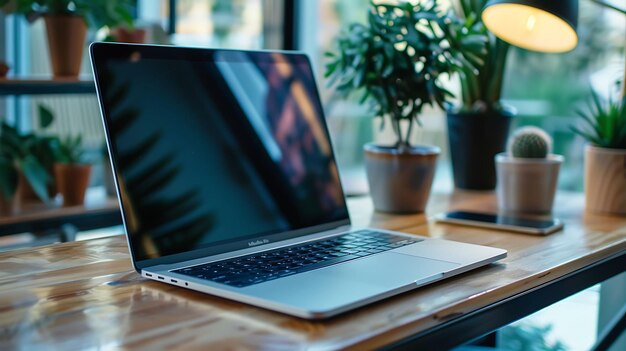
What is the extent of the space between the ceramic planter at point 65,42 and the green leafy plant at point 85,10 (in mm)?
23

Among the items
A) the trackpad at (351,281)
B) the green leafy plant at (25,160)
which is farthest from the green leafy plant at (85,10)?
the trackpad at (351,281)

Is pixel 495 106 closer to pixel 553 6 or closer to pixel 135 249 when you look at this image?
pixel 553 6

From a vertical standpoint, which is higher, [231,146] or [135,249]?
[231,146]

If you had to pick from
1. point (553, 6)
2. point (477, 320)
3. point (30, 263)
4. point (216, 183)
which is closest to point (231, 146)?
point (216, 183)

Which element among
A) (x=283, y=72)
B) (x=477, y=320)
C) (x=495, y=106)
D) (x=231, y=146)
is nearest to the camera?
(x=477, y=320)

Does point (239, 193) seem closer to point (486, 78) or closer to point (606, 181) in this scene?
point (606, 181)

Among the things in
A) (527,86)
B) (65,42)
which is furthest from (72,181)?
(527,86)

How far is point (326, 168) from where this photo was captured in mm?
1191

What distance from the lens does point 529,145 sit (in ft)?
Result: 4.79

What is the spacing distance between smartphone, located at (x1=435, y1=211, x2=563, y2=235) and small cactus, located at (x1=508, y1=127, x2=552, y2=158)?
0.50 feet

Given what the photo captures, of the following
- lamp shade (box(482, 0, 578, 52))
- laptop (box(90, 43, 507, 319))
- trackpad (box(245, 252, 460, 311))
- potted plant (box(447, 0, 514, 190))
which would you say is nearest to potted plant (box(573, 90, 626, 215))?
lamp shade (box(482, 0, 578, 52))

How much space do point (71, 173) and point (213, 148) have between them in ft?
4.36

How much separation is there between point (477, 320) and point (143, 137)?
449 mm

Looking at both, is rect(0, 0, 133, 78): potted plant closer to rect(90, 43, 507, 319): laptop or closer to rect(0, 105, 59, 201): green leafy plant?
rect(0, 105, 59, 201): green leafy plant
